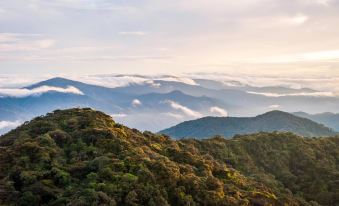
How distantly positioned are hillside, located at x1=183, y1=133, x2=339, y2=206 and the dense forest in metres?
0.26

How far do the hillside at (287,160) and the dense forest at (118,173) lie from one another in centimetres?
26

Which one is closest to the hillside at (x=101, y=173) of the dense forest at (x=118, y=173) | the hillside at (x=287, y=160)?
the dense forest at (x=118, y=173)

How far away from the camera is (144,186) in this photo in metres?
54.4

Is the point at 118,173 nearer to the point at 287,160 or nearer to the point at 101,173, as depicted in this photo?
the point at 101,173

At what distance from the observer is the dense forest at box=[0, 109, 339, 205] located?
51938 millimetres

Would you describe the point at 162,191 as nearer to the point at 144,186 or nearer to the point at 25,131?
the point at 144,186

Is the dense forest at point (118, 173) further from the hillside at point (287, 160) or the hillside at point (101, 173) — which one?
the hillside at point (287, 160)

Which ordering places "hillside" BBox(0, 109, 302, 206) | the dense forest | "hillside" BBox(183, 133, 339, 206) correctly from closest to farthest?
"hillside" BBox(0, 109, 302, 206), the dense forest, "hillside" BBox(183, 133, 339, 206)

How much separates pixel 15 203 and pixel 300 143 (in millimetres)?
79088

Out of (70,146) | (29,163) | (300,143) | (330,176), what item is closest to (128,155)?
(70,146)

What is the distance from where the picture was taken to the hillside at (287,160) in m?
88.4

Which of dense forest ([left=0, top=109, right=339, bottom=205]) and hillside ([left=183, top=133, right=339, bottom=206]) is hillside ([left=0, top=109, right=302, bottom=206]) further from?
hillside ([left=183, top=133, right=339, bottom=206])

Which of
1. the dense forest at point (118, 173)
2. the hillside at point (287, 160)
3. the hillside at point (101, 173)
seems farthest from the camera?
the hillside at point (287, 160)

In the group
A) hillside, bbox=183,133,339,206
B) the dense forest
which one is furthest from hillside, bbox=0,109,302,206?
hillside, bbox=183,133,339,206
